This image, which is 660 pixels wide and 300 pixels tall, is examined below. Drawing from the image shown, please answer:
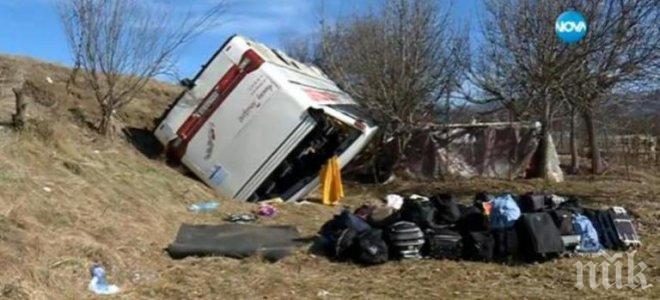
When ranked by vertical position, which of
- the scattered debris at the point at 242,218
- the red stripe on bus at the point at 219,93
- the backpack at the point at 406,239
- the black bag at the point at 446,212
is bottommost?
the scattered debris at the point at 242,218

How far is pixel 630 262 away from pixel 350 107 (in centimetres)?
775

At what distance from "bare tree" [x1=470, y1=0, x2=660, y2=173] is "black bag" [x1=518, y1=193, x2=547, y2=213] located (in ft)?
19.4

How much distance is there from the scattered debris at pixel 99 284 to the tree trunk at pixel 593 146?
14.4 metres

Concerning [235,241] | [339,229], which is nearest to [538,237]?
[339,229]

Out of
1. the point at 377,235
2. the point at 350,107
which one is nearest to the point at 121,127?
the point at 350,107

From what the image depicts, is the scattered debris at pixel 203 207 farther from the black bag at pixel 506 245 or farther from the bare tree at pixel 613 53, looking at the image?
the bare tree at pixel 613 53

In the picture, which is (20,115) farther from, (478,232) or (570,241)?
(570,241)

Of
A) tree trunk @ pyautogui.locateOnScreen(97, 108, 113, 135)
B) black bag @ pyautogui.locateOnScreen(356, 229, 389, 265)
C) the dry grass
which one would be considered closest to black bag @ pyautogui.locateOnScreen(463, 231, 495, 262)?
the dry grass

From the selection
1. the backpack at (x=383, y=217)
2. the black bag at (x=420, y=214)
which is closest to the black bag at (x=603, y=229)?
the black bag at (x=420, y=214)

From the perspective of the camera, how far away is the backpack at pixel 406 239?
7.91 metres

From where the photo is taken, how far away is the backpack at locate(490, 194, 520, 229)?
8.20m

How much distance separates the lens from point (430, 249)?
8008 millimetres

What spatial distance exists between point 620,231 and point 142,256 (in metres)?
5.31

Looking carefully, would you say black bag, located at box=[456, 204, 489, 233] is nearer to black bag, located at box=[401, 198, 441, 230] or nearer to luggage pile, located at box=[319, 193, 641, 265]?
luggage pile, located at box=[319, 193, 641, 265]
